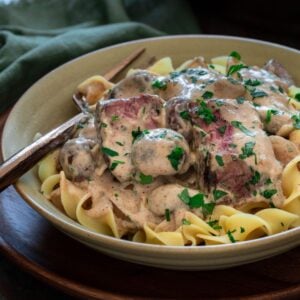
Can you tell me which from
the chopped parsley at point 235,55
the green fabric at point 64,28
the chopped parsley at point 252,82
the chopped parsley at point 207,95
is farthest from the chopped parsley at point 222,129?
the green fabric at point 64,28

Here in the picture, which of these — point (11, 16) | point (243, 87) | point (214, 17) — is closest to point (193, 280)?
point (243, 87)

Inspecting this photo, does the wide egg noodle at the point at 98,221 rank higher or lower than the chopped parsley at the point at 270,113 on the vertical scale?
lower

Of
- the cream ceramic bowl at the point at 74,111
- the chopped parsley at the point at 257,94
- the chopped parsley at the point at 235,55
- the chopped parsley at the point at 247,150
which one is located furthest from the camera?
the chopped parsley at the point at 235,55

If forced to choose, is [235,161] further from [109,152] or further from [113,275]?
[113,275]

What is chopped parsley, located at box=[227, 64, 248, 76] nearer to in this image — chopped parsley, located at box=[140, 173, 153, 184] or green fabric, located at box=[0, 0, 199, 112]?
chopped parsley, located at box=[140, 173, 153, 184]

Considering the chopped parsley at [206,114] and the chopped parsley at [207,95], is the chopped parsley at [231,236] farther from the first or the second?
the chopped parsley at [207,95]

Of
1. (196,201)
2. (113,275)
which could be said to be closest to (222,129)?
(196,201)

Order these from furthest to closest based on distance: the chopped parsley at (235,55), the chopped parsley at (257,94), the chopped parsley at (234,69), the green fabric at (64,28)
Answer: the green fabric at (64,28) → the chopped parsley at (235,55) → the chopped parsley at (234,69) → the chopped parsley at (257,94)
